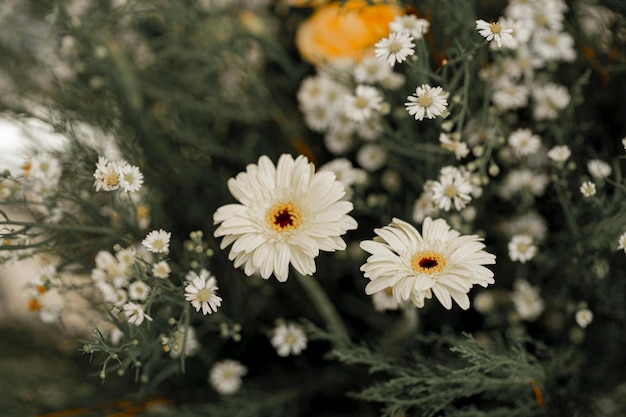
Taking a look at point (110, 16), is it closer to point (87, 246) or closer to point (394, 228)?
point (87, 246)

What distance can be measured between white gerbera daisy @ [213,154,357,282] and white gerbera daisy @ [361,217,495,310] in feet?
0.06

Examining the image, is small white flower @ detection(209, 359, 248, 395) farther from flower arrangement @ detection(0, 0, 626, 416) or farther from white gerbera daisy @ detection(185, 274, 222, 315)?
white gerbera daisy @ detection(185, 274, 222, 315)

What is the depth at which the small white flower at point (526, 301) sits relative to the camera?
1.28 ft

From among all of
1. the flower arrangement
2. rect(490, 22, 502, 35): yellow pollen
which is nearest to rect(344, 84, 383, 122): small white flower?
the flower arrangement

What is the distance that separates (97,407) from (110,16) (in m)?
0.26

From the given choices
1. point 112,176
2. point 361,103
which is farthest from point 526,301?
point 112,176

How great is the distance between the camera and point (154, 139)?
44 centimetres

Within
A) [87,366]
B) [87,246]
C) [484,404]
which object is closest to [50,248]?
[87,246]

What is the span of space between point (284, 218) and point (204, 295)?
0.07m

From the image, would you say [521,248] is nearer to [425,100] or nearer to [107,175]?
[425,100]

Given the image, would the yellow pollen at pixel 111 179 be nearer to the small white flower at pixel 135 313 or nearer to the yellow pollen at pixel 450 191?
the small white flower at pixel 135 313

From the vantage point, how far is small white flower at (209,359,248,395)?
404mm

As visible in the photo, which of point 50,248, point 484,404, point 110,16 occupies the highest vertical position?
point 110,16

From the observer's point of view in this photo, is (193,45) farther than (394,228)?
Yes
